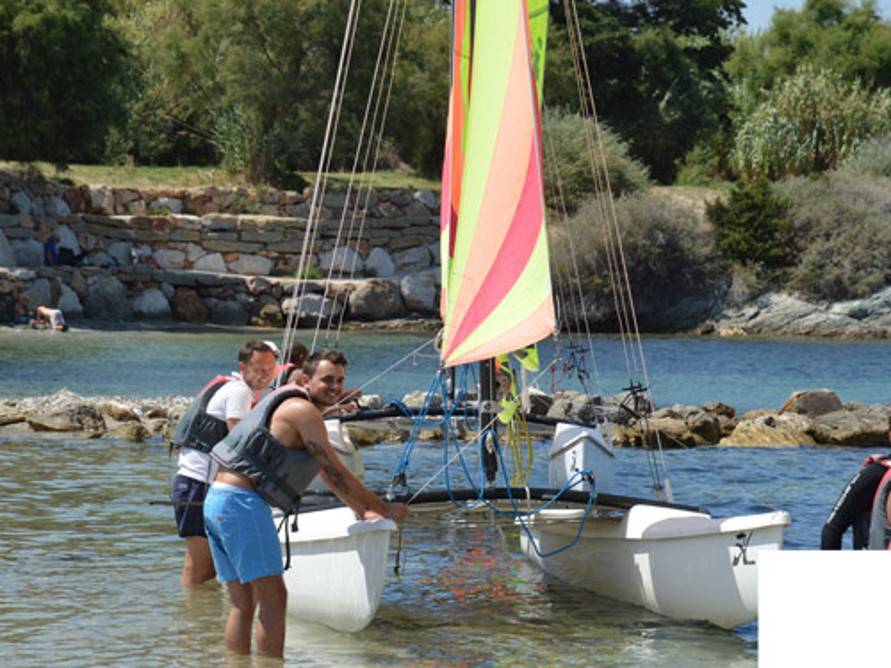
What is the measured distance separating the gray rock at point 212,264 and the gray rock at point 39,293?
6.14 meters

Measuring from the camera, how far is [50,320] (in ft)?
115

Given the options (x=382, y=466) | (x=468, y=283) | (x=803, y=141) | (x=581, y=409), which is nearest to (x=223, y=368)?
(x=581, y=409)

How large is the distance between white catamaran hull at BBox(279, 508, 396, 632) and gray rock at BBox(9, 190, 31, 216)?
1270 inches

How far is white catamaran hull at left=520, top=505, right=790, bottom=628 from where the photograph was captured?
29.7ft

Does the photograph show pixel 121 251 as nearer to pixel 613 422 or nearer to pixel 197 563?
pixel 613 422

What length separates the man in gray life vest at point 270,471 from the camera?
7137mm

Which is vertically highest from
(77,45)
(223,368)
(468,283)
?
(77,45)

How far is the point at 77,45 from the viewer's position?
120 ft

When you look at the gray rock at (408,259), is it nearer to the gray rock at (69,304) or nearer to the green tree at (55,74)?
the green tree at (55,74)

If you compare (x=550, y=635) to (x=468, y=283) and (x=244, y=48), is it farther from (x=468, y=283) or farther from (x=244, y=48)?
(x=244, y=48)

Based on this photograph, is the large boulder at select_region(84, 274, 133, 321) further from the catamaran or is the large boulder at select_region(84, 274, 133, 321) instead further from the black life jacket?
the black life jacket

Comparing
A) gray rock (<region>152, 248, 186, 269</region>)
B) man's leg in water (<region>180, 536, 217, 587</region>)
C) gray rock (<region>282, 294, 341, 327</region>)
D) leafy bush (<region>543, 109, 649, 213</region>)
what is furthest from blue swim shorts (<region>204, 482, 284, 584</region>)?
leafy bush (<region>543, 109, 649, 213</region>)

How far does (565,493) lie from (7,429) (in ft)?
37.0

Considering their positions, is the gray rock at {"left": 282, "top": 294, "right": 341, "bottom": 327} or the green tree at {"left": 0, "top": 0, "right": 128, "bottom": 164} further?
the gray rock at {"left": 282, "top": 294, "right": 341, "bottom": 327}
